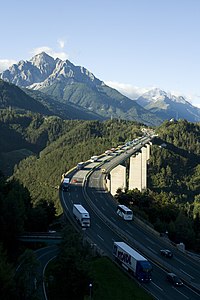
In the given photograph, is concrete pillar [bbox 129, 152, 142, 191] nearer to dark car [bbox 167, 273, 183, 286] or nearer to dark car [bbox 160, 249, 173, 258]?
dark car [bbox 160, 249, 173, 258]

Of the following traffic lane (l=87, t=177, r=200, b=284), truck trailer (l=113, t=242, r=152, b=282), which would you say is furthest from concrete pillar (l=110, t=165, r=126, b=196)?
truck trailer (l=113, t=242, r=152, b=282)

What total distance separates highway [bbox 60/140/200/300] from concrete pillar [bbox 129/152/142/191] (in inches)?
1554

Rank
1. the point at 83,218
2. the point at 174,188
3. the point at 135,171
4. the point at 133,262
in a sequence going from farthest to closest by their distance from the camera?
the point at 174,188, the point at 135,171, the point at 83,218, the point at 133,262

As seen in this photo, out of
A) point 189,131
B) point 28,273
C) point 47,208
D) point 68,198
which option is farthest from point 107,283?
point 189,131

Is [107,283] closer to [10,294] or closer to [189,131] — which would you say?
[10,294]

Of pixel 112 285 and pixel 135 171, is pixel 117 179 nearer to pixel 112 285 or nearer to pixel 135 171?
pixel 135 171

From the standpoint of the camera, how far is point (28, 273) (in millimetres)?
23688

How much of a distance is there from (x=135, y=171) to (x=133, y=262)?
82.2 metres

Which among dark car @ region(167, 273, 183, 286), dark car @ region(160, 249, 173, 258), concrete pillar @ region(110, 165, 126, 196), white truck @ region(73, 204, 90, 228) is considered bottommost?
dark car @ region(167, 273, 183, 286)

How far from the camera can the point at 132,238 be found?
141ft

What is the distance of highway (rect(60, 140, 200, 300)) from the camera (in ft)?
101

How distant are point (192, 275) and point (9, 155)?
163m

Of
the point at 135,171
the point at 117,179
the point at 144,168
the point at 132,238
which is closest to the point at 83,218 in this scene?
the point at 132,238

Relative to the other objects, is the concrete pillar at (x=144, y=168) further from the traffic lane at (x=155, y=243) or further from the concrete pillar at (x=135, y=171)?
the traffic lane at (x=155, y=243)
